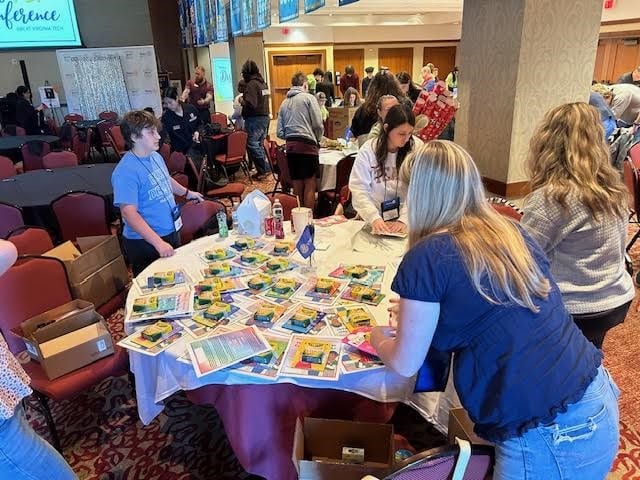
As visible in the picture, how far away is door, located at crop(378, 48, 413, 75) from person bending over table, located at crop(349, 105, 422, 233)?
15.6m

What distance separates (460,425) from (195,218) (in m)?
2.19

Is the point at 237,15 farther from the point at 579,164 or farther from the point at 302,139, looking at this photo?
the point at 579,164

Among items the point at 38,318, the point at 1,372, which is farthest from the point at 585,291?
the point at 38,318

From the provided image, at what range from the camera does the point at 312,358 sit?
5.21ft

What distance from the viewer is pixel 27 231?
9.02ft

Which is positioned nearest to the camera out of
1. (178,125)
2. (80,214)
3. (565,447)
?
(565,447)

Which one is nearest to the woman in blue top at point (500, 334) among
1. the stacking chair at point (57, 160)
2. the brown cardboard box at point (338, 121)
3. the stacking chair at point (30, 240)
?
the stacking chair at point (30, 240)

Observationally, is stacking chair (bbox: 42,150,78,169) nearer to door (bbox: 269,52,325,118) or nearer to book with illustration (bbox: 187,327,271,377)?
book with illustration (bbox: 187,327,271,377)

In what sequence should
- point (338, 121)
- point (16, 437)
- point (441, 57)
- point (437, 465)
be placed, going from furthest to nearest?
point (441, 57)
point (338, 121)
point (16, 437)
point (437, 465)

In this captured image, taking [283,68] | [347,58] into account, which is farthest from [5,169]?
[347,58]

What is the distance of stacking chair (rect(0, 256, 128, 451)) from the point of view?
2.10 m

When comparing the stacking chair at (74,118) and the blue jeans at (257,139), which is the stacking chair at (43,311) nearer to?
the blue jeans at (257,139)

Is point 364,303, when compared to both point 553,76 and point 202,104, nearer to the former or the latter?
point 553,76

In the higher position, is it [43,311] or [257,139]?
[257,139]
